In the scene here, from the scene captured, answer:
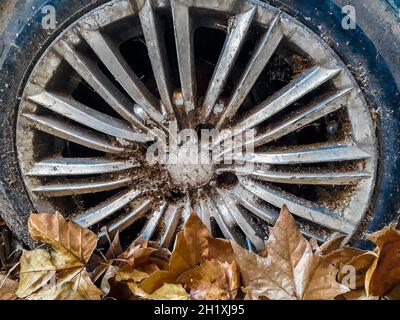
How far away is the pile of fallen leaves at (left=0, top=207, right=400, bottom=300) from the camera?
190 centimetres

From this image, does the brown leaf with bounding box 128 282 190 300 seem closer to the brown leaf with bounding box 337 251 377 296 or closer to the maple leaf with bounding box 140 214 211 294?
the maple leaf with bounding box 140 214 211 294

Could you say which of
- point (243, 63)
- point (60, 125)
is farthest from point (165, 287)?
point (243, 63)

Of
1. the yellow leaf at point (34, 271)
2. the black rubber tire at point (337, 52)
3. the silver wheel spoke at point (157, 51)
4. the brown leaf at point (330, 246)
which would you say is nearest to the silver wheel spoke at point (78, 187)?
the black rubber tire at point (337, 52)

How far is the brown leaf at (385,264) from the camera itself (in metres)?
1.91

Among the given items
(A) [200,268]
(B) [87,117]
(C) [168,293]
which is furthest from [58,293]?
(B) [87,117]

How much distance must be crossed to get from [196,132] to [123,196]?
386 mm

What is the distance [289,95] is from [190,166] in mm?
437

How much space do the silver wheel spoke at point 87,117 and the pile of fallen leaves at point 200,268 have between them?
1.22 feet

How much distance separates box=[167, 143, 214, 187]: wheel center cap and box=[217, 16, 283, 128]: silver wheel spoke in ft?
0.52

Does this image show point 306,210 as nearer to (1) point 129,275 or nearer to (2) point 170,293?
(2) point 170,293

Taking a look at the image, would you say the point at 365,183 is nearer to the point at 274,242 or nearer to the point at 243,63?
the point at 274,242

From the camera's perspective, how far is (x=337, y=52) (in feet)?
6.42

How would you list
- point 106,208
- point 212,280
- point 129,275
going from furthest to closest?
point 106,208 → point 129,275 → point 212,280

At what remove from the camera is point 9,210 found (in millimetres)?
2350
